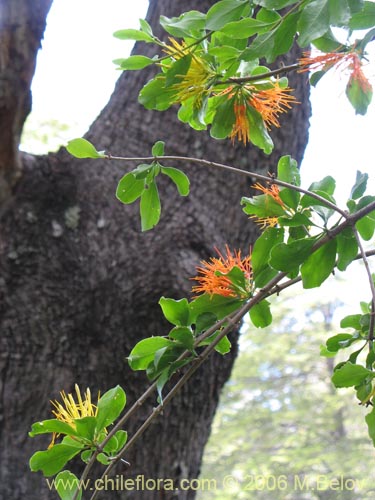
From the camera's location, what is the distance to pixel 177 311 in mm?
628

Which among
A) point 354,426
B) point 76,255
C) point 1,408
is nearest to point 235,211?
point 76,255

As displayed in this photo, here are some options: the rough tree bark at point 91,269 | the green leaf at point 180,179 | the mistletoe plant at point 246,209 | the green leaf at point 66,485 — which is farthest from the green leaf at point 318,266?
the rough tree bark at point 91,269

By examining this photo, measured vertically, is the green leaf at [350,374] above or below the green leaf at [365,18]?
below

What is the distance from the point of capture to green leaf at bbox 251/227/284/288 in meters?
0.64

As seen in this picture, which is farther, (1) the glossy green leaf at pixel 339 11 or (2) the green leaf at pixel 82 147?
(2) the green leaf at pixel 82 147

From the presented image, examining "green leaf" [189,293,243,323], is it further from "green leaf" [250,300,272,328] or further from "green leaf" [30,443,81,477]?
"green leaf" [30,443,81,477]

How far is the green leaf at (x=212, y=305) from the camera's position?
2.07 feet

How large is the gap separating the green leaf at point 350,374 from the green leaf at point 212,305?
0.40 ft

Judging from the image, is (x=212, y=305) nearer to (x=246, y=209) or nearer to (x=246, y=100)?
(x=246, y=209)

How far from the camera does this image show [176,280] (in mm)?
1177

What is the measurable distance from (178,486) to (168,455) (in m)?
0.07

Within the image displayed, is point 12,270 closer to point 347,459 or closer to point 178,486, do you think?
point 178,486

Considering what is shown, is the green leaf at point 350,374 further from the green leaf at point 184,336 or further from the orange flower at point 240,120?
the orange flower at point 240,120

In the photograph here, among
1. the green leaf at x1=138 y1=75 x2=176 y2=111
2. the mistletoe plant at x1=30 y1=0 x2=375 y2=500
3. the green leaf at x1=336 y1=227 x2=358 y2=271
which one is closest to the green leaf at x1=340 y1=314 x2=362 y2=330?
the mistletoe plant at x1=30 y1=0 x2=375 y2=500
